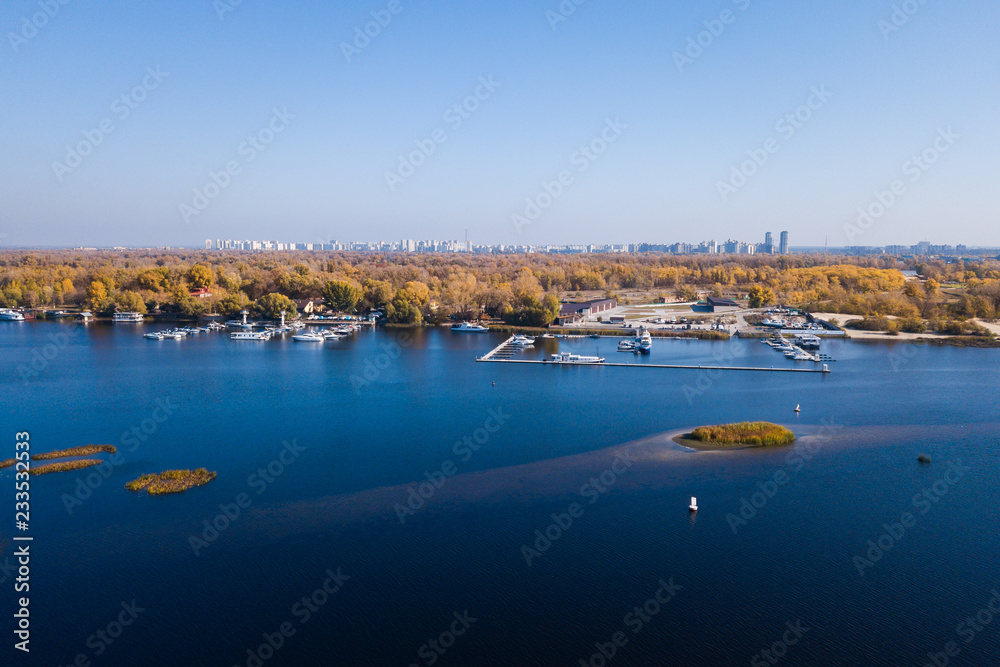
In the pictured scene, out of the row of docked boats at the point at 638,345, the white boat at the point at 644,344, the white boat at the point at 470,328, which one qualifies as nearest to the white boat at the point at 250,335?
the white boat at the point at 470,328

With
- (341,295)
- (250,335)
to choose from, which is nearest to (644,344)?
(250,335)

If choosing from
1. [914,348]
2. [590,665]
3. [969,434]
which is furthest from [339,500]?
[914,348]

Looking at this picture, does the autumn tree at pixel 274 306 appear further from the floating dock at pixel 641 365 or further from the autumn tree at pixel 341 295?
the floating dock at pixel 641 365

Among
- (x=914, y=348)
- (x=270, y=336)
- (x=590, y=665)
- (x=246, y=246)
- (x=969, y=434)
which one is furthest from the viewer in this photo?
(x=246, y=246)

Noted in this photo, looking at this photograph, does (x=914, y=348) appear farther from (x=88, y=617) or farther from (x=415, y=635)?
(x=88, y=617)

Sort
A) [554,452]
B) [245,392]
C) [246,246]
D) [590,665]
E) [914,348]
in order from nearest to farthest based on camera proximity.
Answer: [590,665] < [554,452] < [245,392] < [914,348] < [246,246]

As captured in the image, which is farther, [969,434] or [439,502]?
[969,434]

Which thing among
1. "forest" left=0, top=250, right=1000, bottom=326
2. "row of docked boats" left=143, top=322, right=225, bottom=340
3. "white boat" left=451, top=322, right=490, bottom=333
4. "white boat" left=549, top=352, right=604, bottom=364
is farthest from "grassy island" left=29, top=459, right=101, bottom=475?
"forest" left=0, top=250, right=1000, bottom=326
